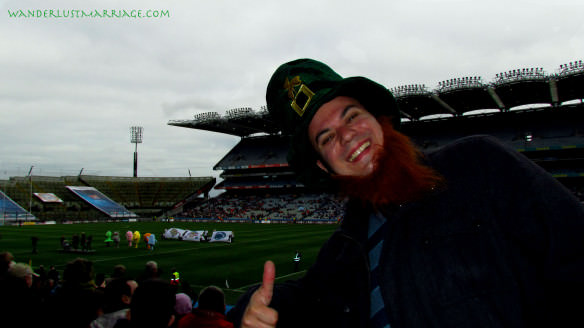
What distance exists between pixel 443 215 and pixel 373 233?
39 centimetres

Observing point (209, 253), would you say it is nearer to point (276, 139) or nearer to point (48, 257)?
point (48, 257)

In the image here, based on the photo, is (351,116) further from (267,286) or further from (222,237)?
(222,237)


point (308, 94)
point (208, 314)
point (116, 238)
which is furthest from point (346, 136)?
point (116, 238)

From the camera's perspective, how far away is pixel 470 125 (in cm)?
5906

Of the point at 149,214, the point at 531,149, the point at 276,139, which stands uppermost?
the point at 276,139

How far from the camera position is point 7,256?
6.76 meters

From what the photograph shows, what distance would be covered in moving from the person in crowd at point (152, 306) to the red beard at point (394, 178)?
245cm

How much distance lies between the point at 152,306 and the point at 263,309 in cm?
232

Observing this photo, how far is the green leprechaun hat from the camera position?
1959 mm

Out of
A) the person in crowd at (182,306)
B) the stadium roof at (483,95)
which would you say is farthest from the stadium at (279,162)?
the person in crowd at (182,306)

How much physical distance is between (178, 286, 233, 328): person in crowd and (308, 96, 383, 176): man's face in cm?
272

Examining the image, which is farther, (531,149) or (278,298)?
(531,149)

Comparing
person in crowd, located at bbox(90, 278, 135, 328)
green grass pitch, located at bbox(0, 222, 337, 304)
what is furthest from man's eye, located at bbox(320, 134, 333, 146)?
green grass pitch, located at bbox(0, 222, 337, 304)

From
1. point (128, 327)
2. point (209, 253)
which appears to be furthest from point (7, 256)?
point (209, 253)
